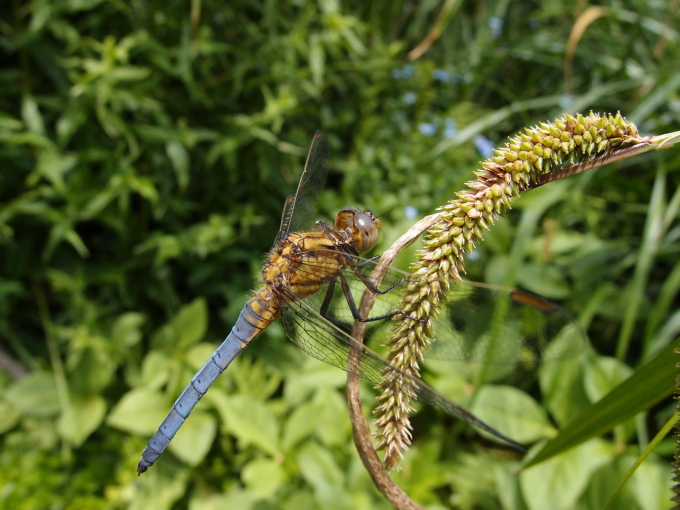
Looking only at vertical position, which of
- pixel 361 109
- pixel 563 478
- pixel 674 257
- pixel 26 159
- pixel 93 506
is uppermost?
pixel 674 257

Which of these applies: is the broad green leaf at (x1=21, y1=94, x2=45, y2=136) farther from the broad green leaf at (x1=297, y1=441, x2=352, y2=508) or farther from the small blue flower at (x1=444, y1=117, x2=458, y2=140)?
the small blue flower at (x1=444, y1=117, x2=458, y2=140)

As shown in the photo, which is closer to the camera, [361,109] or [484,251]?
[484,251]

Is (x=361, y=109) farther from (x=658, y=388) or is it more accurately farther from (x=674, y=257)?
(x=658, y=388)

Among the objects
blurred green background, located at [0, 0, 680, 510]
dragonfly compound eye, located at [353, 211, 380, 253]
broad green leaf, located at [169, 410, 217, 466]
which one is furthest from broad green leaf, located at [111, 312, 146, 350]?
dragonfly compound eye, located at [353, 211, 380, 253]

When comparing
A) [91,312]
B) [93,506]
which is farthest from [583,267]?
[93,506]

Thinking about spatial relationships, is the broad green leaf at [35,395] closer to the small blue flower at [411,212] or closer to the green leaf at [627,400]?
the small blue flower at [411,212]

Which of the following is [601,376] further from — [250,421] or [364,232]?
[250,421]
